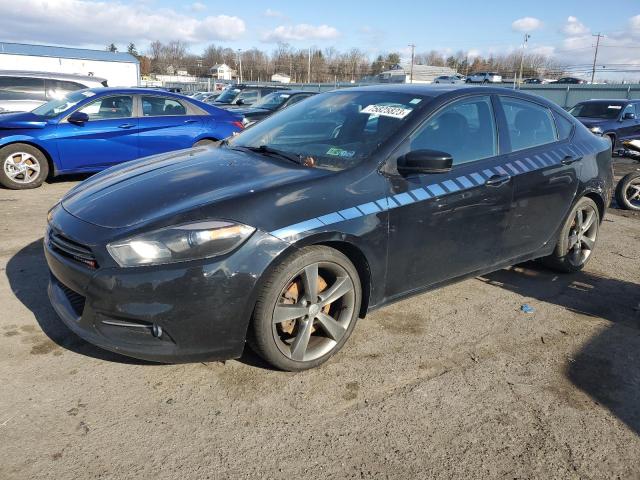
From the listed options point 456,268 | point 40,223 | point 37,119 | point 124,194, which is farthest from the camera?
point 37,119

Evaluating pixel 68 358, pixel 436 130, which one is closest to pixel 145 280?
pixel 68 358

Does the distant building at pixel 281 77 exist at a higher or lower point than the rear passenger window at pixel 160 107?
higher

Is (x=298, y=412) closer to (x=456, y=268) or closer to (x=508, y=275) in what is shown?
(x=456, y=268)

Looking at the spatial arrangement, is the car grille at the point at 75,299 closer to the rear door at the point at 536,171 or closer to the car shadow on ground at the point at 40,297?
the car shadow on ground at the point at 40,297

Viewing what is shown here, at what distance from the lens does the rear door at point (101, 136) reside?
758cm

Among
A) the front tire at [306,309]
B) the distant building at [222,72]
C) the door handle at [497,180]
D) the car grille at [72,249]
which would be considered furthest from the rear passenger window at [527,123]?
the distant building at [222,72]

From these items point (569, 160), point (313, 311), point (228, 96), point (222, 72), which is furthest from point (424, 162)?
point (222, 72)

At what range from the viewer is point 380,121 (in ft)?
11.3

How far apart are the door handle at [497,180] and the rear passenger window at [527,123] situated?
30 cm

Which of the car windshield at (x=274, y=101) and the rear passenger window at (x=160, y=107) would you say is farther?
the car windshield at (x=274, y=101)

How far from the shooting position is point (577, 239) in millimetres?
4652

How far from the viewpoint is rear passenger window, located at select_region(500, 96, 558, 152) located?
3943 mm

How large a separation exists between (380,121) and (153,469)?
2423mm

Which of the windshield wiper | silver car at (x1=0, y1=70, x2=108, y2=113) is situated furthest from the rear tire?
silver car at (x1=0, y1=70, x2=108, y2=113)
